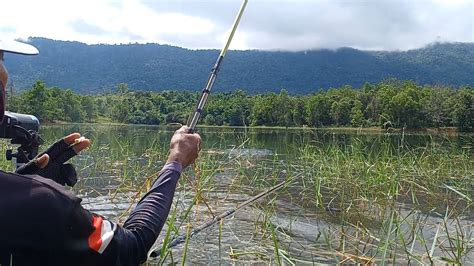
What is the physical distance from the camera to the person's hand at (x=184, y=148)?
1857mm

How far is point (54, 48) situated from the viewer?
553 feet

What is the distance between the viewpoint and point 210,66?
178375 mm

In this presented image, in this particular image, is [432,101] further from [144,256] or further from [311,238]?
[144,256]

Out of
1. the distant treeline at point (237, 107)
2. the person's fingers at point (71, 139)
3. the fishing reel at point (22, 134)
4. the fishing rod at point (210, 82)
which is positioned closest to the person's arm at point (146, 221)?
the fishing rod at point (210, 82)

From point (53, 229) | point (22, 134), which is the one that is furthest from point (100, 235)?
point (22, 134)

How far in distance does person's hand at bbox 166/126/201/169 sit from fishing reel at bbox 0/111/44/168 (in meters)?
0.68

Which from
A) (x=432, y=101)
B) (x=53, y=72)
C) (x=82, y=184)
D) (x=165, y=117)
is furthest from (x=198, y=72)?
(x=82, y=184)

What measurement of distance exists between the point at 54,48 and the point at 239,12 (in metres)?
179

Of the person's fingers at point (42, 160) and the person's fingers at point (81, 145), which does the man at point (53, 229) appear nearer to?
the person's fingers at point (42, 160)

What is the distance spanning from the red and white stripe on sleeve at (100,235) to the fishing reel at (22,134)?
0.85 meters

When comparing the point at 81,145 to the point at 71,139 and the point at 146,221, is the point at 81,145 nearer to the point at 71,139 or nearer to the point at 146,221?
the point at 71,139

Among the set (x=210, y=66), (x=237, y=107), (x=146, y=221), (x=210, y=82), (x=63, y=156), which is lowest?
(x=237, y=107)

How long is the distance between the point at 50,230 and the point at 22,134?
39.0 inches

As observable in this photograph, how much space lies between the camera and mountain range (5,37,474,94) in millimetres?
152125
